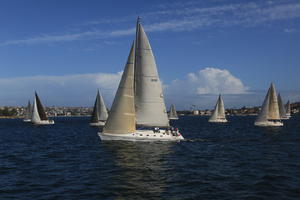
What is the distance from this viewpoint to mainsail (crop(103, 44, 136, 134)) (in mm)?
39125

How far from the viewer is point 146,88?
40188mm

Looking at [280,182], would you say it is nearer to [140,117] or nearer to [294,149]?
[294,149]

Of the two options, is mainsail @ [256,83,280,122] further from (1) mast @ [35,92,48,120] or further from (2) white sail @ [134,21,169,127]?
(1) mast @ [35,92,48,120]

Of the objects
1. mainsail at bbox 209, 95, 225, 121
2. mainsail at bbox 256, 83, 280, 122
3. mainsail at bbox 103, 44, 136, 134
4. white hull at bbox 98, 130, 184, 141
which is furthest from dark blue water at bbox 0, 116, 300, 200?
mainsail at bbox 209, 95, 225, 121

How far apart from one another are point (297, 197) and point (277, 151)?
19445 millimetres

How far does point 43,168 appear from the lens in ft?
86.2

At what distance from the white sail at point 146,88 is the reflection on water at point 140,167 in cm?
319

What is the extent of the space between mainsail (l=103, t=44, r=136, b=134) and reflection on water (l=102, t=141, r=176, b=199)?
6.44 ft

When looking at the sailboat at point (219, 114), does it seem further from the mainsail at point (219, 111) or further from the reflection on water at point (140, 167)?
the reflection on water at point (140, 167)

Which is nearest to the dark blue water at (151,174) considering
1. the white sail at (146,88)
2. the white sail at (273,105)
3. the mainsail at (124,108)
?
the mainsail at (124,108)

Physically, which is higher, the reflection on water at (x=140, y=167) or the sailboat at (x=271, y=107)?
the sailboat at (x=271, y=107)

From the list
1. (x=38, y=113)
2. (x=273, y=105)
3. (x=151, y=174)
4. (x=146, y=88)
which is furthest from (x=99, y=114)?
(x=151, y=174)

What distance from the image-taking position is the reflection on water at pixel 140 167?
18984 millimetres

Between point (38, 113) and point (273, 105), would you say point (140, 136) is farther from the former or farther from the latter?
point (38, 113)
